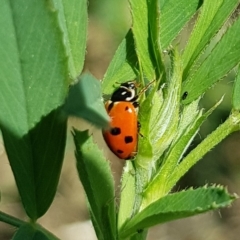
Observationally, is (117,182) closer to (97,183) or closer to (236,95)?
(236,95)

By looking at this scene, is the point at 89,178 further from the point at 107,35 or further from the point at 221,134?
the point at 107,35

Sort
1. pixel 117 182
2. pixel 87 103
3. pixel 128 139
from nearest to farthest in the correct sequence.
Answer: pixel 87 103
pixel 128 139
pixel 117 182

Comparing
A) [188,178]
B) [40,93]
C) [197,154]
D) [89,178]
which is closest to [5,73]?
[40,93]

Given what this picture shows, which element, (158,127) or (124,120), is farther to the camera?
(124,120)

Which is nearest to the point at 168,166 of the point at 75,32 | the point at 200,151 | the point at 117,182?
the point at 200,151

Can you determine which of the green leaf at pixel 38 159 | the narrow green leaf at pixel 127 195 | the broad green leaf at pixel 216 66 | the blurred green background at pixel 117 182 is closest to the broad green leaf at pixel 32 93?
the green leaf at pixel 38 159

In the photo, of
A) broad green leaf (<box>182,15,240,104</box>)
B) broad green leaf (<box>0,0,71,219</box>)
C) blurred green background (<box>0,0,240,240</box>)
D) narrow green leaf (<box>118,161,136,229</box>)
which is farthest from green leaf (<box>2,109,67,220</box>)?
blurred green background (<box>0,0,240,240</box>)

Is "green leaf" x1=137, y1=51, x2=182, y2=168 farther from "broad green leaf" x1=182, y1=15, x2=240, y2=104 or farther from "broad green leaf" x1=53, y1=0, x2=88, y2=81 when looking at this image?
"broad green leaf" x1=53, y1=0, x2=88, y2=81
